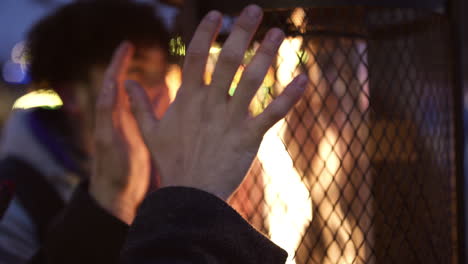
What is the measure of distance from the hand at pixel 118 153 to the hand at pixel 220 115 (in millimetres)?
390

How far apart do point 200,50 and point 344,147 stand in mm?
246

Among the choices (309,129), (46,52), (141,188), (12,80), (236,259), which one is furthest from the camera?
(12,80)

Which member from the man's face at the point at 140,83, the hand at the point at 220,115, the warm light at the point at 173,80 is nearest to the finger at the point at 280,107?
the hand at the point at 220,115

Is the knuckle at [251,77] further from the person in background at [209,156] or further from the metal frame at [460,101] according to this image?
the metal frame at [460,101]

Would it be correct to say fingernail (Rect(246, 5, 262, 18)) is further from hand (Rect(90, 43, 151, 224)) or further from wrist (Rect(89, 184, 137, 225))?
wrist (Rect(89, 184, 137, 225))

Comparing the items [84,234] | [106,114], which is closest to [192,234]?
[106,114]

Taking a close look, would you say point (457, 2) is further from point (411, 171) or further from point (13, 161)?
point (13, 161)

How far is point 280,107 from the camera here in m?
0.55

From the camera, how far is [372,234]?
Result: 2.38 ft

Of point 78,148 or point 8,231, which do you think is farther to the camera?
point 78,148

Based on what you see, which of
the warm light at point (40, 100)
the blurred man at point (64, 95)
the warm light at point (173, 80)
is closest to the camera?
the warm light at point (173, 80)

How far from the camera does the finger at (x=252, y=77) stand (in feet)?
1.83

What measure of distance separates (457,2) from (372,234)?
34 cm

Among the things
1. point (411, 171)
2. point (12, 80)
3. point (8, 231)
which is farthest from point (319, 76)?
point (12, 80)
